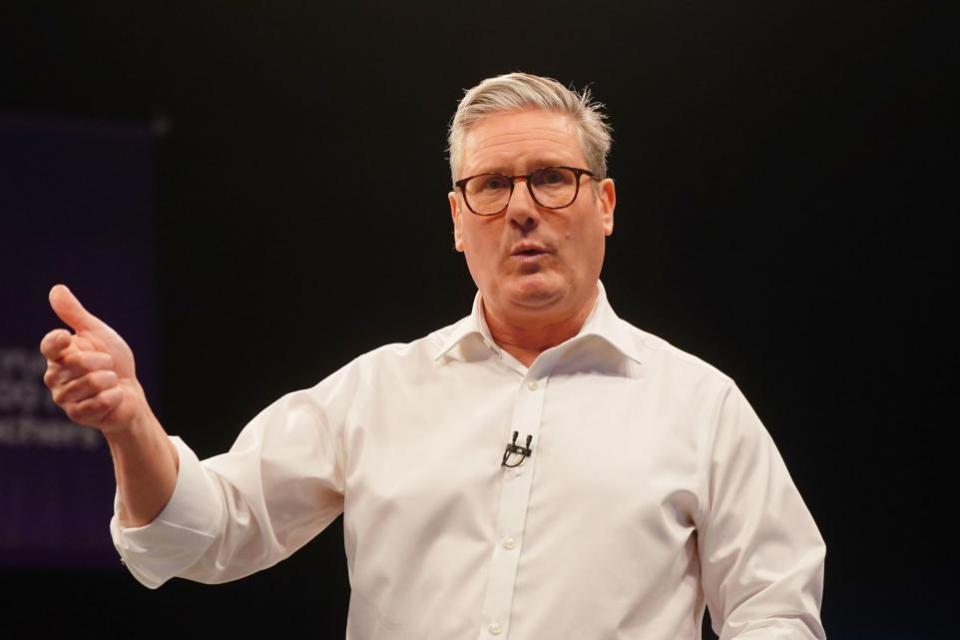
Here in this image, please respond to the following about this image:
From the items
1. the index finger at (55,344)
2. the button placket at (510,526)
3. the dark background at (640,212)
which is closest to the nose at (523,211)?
the button placket at (510,526)

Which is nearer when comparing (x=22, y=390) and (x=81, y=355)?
(x=81, y=355)

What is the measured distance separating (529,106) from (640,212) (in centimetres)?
202

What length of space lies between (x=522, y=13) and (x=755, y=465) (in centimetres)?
242

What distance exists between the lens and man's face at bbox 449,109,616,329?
186cm

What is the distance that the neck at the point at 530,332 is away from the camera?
192cm

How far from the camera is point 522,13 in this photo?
3.83 metres

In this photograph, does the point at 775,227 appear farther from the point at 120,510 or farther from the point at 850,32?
the point at 120,510

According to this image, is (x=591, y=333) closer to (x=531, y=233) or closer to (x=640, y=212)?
(x=531, y=233)

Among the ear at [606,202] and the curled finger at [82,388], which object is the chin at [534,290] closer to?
the ear at [606,202]

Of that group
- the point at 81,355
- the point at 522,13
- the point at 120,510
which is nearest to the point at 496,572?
the point at 120,510

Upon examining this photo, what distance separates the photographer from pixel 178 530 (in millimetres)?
1621

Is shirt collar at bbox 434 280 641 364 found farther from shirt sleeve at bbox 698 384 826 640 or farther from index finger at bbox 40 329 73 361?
index finger at bbox 40 329 73 361

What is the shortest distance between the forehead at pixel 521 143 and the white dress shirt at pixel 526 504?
0.28 m

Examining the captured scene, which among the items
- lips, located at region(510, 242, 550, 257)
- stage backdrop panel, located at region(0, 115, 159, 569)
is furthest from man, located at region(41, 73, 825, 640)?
stage backdrop panel, located at region(0, 115, 159, 569)
